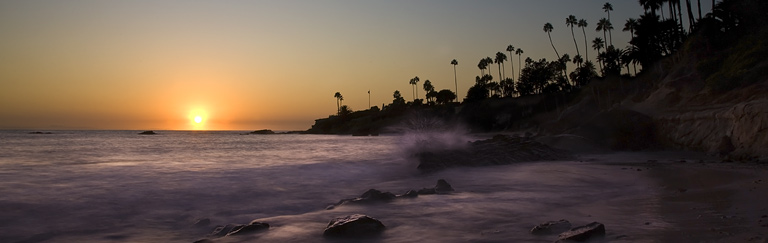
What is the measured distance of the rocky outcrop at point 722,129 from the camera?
1237 cm

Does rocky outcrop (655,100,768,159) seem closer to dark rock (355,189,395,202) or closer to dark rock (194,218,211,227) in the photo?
dark rock (355,189,395,202)

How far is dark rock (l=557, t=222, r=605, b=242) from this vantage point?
181 inches

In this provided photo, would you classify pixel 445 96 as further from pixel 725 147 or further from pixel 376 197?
pixel 376 197

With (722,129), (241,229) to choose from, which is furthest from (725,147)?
(241,229)

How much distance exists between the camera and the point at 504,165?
15.3 m

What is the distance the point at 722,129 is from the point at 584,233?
46.4 ft

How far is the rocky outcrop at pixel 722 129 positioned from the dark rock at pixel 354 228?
11559mm

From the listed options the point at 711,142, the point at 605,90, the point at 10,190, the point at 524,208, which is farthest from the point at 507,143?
the point at 605,90

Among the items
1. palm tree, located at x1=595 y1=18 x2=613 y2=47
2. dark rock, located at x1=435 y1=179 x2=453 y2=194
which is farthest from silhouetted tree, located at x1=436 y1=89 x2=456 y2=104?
dark rock, located at x1=435 y1=179 x2=453 y2=194

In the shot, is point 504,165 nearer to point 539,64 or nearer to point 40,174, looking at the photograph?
point 40,174

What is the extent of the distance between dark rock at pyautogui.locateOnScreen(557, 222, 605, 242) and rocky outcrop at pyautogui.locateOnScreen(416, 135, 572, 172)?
9.19 m

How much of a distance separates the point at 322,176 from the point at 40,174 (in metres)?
8.35

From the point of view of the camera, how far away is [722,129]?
50.4 ft

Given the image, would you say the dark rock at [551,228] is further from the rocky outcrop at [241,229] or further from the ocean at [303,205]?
the rocky outcrop at [241,229]
